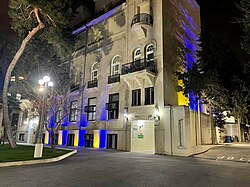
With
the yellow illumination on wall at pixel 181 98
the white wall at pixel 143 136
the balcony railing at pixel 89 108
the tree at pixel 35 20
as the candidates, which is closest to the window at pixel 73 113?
the balcony railing at pixel 89 108

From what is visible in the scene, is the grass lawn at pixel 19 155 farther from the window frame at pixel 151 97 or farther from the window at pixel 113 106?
the window frame at pixel 151 97

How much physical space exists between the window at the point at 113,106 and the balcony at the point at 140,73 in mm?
2391

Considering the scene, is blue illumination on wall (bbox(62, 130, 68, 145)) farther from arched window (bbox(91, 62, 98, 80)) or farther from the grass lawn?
the grass lawn

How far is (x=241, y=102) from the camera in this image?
52.6 feet

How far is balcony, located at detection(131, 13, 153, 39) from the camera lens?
18.3m

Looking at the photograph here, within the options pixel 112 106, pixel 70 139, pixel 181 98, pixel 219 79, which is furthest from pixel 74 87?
pixel 219 79

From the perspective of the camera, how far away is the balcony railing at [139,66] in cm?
1747

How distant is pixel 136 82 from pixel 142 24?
5.33 meters

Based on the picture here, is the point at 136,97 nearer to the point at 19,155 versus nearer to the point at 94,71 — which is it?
the point at 94,71

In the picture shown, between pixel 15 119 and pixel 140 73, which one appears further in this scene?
pixel 15 119

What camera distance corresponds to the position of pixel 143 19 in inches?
728

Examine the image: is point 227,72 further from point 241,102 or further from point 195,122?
point 195,122

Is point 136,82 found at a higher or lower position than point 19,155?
higher

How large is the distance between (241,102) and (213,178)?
1088 cm
